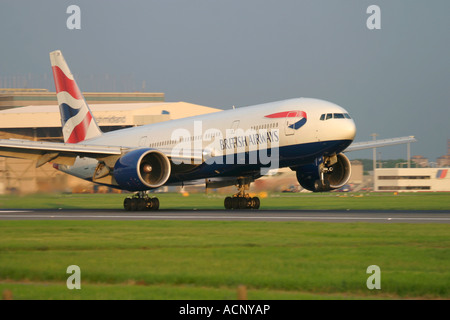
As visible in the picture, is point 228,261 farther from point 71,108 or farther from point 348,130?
point 71,108

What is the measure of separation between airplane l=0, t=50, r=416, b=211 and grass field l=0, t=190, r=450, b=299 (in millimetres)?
9098

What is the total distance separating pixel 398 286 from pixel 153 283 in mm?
5160

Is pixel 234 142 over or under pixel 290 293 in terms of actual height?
over

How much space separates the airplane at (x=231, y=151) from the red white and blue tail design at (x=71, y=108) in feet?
14.3

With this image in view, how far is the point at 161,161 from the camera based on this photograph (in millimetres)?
37438

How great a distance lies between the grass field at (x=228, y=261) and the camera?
546 inches

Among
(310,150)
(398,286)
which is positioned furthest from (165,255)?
(310,150)

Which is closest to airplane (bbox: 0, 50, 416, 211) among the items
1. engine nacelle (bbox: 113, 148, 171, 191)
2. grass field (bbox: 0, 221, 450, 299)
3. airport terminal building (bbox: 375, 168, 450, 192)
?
engine nacelle (bbox: 113, 148, 171, 191)

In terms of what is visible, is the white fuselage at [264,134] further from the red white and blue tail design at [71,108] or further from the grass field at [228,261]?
the grass field at [228,261]

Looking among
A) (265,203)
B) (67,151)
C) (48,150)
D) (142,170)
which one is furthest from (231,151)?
(265,203)

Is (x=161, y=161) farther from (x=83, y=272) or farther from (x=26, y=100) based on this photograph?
(x=26, y=100)

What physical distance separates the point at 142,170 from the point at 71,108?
12.0m

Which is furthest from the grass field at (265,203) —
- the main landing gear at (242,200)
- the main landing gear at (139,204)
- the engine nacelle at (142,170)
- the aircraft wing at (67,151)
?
the engine nacelle at (142,170)

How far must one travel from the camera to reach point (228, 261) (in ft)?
57.0
